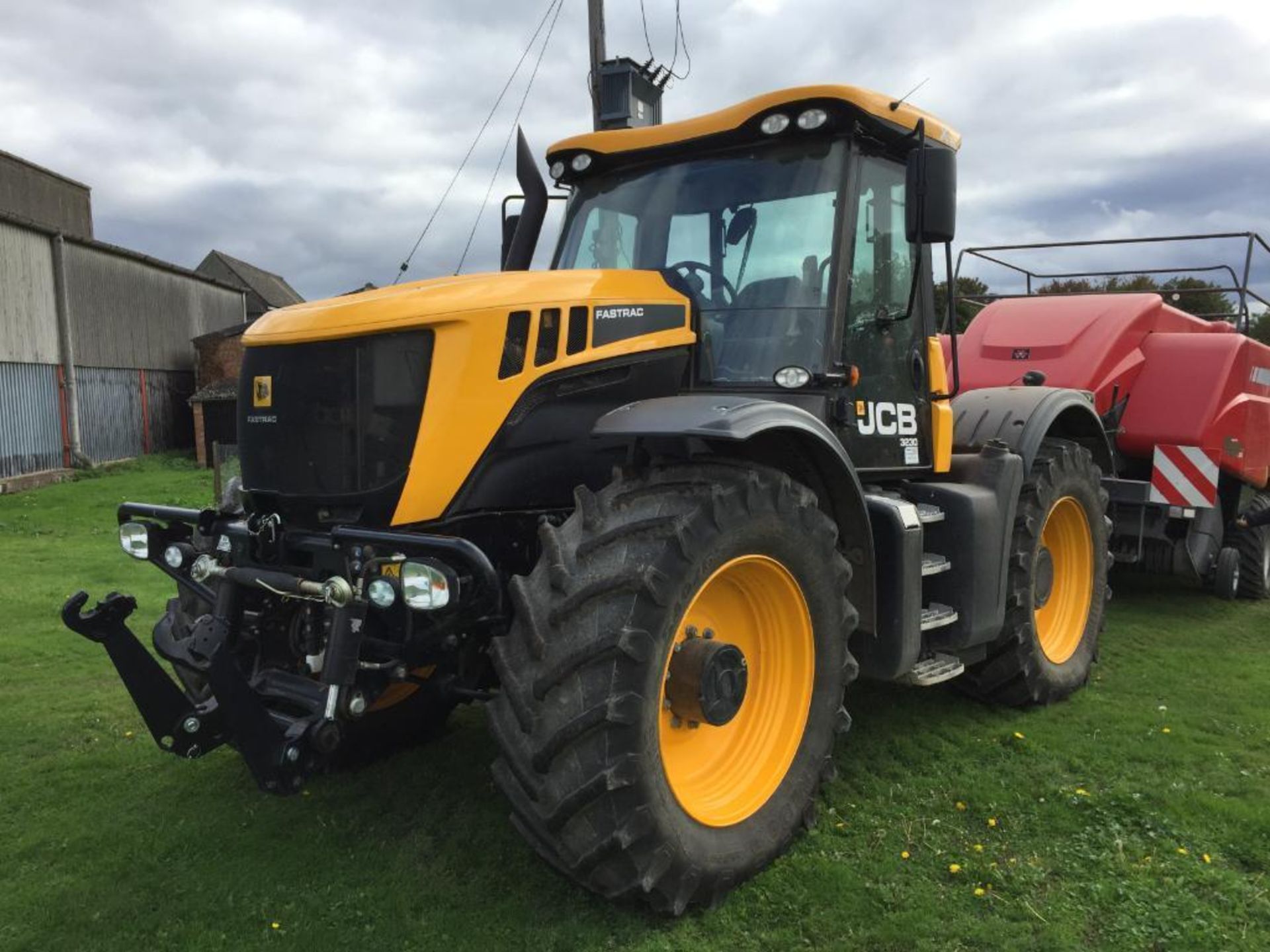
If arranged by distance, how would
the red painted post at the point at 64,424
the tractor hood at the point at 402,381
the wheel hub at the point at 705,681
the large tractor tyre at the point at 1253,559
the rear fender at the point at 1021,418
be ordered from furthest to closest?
the red painted post at the point at 64,424, the large tractor tyre at the point at 1253,559, the rear fender at the point at 1021,418, the tractor hood at the point at 402,381, the wheel hub at the point at 705,681

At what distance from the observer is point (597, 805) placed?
9.36ft

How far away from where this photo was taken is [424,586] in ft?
9.50

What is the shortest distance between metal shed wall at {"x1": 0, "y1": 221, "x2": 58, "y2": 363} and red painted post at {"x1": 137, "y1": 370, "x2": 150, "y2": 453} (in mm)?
3491

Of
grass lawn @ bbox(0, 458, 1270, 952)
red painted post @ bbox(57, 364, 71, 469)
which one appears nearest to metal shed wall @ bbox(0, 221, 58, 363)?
red painted post @ bbox(57, 364, 71, 469)

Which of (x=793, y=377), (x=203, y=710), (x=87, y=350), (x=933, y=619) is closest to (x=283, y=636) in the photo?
(x=203, y=710)

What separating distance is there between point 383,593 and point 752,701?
4.78ft

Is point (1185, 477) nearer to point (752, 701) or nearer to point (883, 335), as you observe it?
point (883, 335)

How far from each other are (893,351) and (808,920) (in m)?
2.48

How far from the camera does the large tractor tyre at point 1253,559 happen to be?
25.0 ft

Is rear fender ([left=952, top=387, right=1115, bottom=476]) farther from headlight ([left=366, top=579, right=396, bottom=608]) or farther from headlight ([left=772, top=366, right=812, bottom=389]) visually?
headlight ([left=366, top=579, right=396, bottom=608])

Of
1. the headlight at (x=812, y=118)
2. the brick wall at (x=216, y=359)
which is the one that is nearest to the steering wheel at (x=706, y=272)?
the headlight at (x=812, y=118)

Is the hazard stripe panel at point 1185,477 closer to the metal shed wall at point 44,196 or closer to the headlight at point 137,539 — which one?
the headlight at point 137,539

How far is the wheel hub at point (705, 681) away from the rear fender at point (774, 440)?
661 mm

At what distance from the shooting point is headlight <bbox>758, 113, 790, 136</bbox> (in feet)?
13.3
